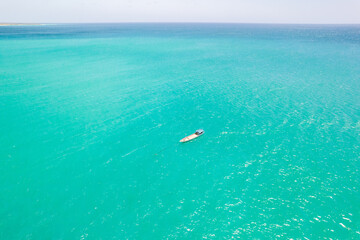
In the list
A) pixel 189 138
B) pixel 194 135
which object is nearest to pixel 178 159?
pixel 189 138

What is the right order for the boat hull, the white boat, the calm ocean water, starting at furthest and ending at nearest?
1. the white boat
2. the boat hull
3. the calm ocean water

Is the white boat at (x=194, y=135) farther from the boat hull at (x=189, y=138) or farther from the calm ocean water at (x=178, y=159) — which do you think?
the calm ocean water at (x=178, y=159)

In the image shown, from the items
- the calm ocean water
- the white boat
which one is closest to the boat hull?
the white boat

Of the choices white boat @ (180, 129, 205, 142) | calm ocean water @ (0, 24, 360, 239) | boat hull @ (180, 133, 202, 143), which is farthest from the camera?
white boat @ (180, 129, 205, 142)

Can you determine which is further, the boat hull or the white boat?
the white boat

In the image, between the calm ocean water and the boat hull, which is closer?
the calm ocean water

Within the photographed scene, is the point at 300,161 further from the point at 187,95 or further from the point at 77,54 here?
the point at 77,54

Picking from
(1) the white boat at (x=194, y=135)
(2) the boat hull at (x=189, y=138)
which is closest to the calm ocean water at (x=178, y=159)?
(2) the boat hull at (x=189, y=138)

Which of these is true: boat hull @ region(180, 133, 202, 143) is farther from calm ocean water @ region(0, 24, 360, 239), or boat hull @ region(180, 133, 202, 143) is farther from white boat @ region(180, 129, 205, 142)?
calm ocean water @ region(0, 24, 360, 239)
